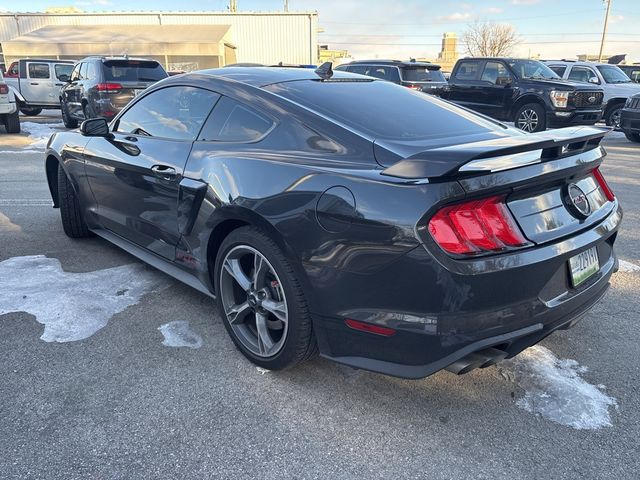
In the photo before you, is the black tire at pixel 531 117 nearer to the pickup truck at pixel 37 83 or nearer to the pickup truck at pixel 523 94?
the pickup truck at pixel 523 94

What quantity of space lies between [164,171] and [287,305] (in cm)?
129

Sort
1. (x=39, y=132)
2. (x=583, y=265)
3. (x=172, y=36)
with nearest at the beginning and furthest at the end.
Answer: (x=583, y=265)
(x=39, y=132)
(x=172, y=36)

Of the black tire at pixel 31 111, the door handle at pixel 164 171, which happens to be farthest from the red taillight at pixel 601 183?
the black tire at pixel 31 111

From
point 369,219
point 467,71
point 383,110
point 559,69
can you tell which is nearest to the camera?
point 369,219

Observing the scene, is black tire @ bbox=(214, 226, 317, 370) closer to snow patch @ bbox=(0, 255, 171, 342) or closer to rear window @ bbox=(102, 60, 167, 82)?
snow patch @ bbox=(0, 255, 171, 342)

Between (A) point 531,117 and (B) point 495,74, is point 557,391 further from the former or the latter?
Answer: (B) point 495,74

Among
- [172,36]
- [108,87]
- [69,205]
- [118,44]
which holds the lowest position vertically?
[69,205]

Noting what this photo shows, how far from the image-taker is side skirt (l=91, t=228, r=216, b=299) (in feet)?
10.5

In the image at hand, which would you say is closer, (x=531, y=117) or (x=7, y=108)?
(x=531, y=117)

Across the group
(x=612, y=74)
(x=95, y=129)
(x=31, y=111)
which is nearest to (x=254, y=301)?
(x=95, y=129)

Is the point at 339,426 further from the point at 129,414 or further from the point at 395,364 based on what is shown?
the point at 129,414

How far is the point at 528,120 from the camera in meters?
12.4

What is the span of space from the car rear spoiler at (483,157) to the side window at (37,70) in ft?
61.7

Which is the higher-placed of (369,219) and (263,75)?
(263,75)
